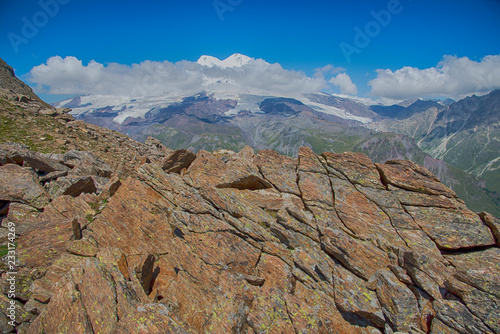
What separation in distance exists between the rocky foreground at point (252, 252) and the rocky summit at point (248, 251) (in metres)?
0.10

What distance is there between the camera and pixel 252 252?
2102 cm

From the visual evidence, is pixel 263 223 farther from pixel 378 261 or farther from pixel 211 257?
pixel 378 261

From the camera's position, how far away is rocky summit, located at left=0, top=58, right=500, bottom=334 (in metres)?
15.5

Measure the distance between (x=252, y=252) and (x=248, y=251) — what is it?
0.36 m

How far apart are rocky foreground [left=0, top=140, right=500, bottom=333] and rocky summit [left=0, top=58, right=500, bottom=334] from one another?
0.34ft

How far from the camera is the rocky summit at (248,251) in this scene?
15.5m

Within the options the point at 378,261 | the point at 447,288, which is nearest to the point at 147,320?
the point at 378,261

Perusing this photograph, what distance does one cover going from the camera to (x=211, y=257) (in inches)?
795

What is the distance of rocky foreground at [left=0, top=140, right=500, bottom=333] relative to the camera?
15.5 meters

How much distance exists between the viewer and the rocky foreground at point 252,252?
15539 millimetres

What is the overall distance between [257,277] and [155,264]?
28.8 ft

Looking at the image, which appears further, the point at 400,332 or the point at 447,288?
the point at 447,288

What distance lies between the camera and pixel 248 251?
2105 centimetres

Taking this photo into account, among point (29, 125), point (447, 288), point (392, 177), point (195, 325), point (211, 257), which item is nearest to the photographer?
point (195, 325)
